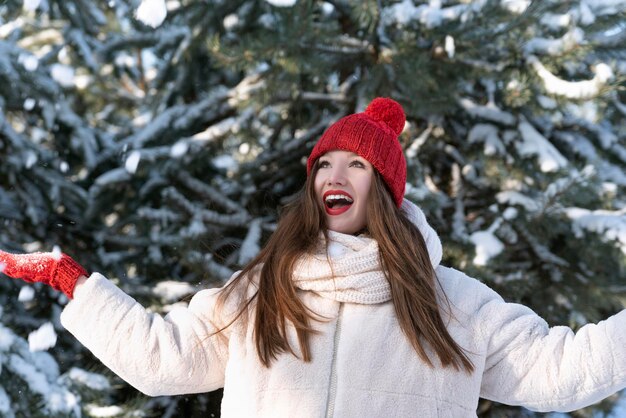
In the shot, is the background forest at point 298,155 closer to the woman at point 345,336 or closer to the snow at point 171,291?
the snow at point 171,291

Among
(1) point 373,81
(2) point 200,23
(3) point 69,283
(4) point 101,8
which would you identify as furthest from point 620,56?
(4) point 101,8

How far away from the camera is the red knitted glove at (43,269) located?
184 cm

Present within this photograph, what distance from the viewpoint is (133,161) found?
3.96 meters

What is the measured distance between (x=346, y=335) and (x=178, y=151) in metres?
2.36

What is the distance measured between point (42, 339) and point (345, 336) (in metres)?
1.92

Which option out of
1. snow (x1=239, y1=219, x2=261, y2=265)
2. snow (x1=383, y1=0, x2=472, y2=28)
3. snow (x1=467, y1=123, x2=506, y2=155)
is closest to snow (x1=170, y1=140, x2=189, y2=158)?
snow (x1=239, y1=219, x2=261, y2=265)

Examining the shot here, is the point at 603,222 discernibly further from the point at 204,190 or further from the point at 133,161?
the point at 133,161

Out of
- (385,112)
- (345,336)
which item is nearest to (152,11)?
(385,112)

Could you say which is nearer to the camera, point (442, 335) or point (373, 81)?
point (442, 335)

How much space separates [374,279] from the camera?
196 cm

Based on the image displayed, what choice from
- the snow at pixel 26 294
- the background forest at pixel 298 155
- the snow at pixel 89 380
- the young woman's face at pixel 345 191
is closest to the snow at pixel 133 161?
the background forest at pixel 298 155

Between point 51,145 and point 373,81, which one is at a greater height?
point 373,81

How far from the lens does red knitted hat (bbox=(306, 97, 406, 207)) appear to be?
2.16 m

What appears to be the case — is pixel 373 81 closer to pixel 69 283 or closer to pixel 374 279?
pixel 374 279
